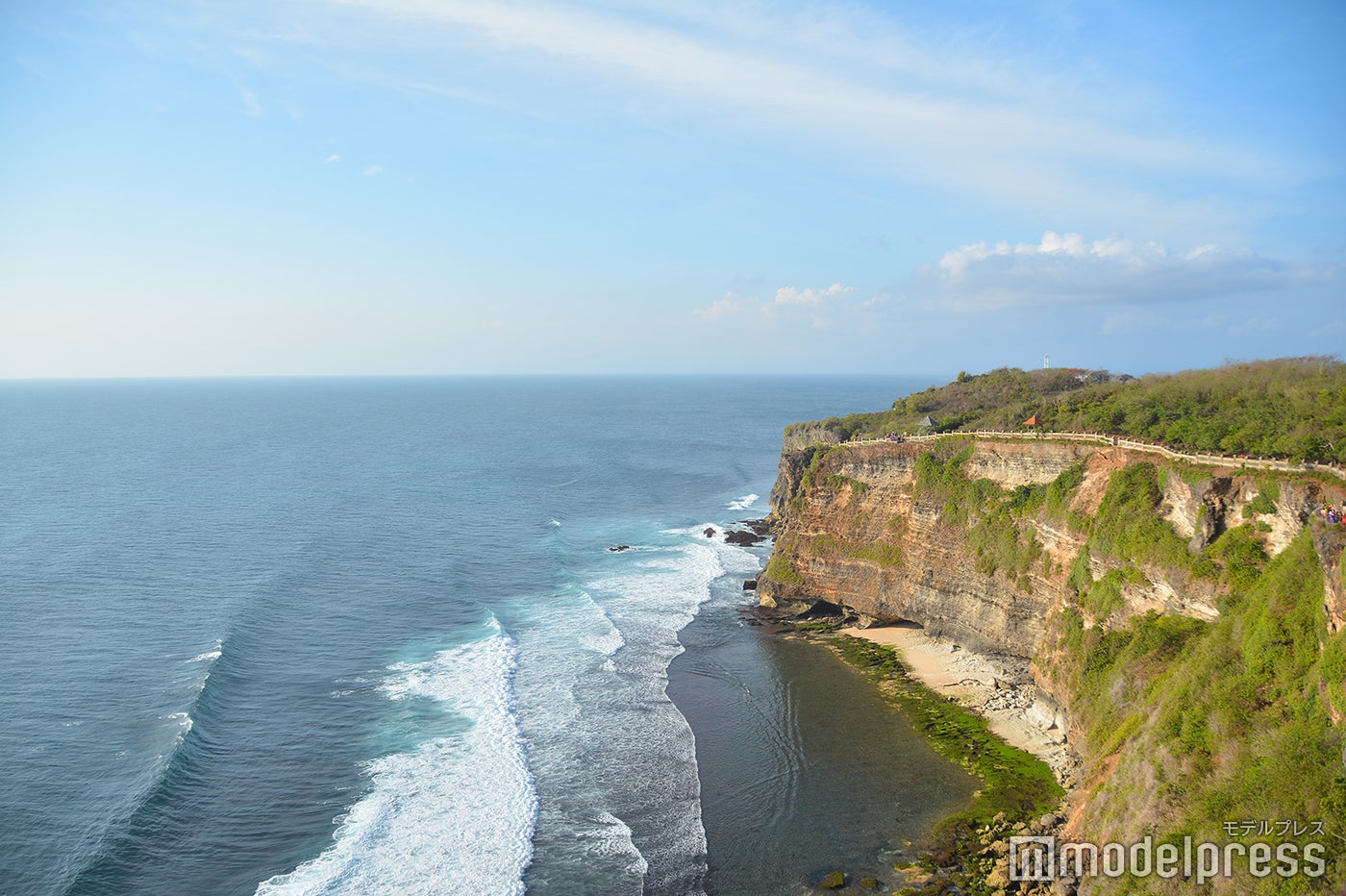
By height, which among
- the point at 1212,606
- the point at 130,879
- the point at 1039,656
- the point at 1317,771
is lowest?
the point at 130,879

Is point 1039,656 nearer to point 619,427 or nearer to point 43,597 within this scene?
point 43,597

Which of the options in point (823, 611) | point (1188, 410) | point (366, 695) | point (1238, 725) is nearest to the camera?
point (1238, 725)

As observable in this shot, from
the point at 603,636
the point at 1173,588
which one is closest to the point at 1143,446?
the point at 1173,588

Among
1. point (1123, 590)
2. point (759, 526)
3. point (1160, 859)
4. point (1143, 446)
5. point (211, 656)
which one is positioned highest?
point (1143, 446)

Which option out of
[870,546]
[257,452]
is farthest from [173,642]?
[257,452]

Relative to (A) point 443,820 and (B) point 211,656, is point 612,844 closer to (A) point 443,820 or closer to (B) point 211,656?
(A) point 443,820

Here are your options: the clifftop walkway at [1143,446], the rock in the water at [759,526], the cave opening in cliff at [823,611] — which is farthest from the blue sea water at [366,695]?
the clifftop walkway at [1143,446]

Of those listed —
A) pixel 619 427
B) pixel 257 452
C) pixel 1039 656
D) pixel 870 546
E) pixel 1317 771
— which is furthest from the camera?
pixel 619 427

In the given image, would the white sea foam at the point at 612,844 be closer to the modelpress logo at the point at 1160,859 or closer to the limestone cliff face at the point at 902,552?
the modelpress logo at the point at 1160,859
